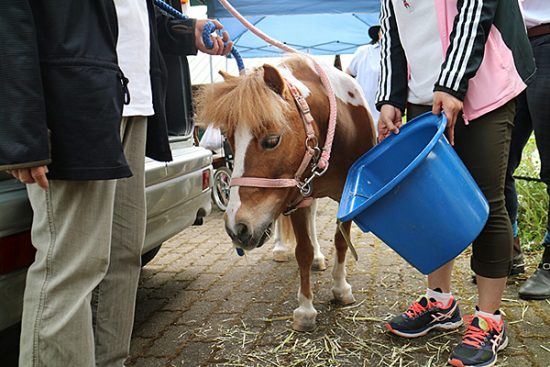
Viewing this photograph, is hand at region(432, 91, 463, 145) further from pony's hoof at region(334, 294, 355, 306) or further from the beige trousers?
pony's hoof at region(334, 294, 355, 306)

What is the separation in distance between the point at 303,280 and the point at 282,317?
0.23 m

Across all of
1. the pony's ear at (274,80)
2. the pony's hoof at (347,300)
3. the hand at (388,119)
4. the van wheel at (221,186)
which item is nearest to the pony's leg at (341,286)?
the pony's hoof at (347,300)

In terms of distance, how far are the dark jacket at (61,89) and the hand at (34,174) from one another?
4cm

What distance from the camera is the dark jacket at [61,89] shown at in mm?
1043

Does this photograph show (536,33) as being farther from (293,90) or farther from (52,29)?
(52,29)

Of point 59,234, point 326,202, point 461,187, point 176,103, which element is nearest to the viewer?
point 59,234

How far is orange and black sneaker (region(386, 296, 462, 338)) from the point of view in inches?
89.4

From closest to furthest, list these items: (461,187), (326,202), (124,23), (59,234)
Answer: (59,234) → (124,23) → (461,187) → (326,202)

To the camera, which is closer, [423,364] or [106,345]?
[106,345]

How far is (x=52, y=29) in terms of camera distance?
1137 millimetres

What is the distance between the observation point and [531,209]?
3891 millimetres

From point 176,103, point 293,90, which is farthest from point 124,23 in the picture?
point 176,103

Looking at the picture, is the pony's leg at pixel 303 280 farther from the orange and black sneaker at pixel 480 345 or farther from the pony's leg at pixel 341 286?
the orange and black sneaker at pixel 480 345

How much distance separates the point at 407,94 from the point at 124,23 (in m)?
1.24
